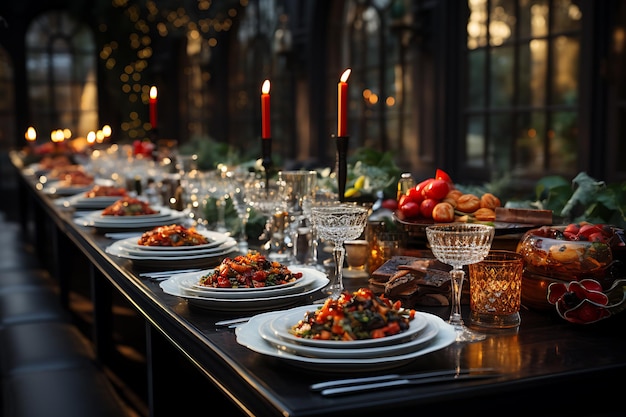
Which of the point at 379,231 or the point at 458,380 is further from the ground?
the point at 379,231

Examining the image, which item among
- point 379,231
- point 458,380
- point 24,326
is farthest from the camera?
point 24,326

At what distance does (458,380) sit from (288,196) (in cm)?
110

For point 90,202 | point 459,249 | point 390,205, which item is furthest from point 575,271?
point 90,202

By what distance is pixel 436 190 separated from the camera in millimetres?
2035

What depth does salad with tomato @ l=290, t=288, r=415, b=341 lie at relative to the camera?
4.03 ft

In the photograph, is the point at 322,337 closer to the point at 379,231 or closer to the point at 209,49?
the point at 379,231

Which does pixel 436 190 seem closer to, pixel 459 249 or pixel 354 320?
pixel 459 249

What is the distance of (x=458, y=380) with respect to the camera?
1162mm

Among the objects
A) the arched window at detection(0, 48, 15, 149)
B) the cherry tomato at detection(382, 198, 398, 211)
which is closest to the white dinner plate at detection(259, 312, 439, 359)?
the cherry tomato at detection(382, 198, 398, 211)

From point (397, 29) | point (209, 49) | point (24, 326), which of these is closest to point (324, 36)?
point (397, 29)

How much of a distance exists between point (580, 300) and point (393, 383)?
0.51m

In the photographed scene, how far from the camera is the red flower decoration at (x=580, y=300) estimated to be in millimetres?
1450

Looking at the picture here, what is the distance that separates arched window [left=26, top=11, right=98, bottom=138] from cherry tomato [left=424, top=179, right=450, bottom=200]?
1006 centimetres

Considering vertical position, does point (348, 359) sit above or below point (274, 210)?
below
